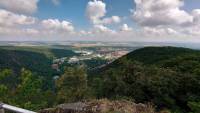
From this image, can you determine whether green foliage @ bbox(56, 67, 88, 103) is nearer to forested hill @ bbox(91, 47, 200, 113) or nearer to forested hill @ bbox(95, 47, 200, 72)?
forested hill @ bbox(91, 47, 200, 113)

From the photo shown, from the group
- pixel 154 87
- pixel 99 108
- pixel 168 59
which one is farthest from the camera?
pixel 168 59

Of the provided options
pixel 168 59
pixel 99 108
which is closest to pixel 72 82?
pixel 99 108

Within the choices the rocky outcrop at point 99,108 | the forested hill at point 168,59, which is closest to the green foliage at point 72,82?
the forested hill at point 168,59

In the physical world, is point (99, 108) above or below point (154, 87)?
above

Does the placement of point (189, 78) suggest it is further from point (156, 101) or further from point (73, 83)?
point (73, 83)

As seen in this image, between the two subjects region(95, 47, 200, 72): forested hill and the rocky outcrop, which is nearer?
the rocky outcrop

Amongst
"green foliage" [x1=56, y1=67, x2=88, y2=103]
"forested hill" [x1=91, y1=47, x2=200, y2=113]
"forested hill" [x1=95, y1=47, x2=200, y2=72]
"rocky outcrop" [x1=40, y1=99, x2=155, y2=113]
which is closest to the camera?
"rocky outcrop" [x1=40, y1=99, x2=155, y2=113]

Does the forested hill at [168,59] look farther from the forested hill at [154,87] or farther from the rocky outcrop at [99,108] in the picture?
the rocky outcrop at [99,108]

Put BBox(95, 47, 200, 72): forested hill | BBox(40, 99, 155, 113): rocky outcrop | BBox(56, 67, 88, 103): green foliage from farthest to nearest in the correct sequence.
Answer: BBox(95, 47, 200, 72): forested hill
BBox(56, 67, 88, 103): green foliage
BBox(40, 99, 155, 113): rocky outcrop

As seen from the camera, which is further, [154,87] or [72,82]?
[72,82]

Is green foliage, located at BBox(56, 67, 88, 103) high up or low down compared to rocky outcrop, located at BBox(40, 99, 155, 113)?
down

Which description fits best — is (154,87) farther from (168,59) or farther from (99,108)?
(168,59)

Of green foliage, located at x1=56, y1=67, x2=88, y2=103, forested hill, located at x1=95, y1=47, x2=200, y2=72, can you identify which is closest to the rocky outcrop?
green foliage, located at x1=56, y1=67, x2=88, y2=103
